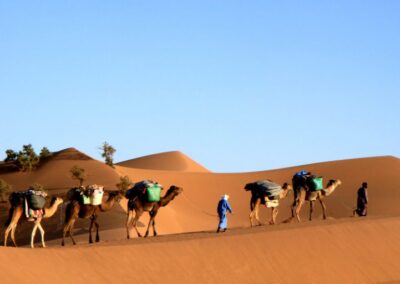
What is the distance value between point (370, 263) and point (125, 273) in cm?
853

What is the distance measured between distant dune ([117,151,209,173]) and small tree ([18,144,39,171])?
67.9m

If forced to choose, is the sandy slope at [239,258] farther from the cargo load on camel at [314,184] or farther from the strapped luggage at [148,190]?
the strapped luggage at [148,190]

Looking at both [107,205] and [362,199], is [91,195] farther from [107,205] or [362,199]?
[362,199]

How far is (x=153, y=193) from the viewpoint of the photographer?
28.2m

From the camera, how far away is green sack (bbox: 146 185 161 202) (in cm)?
2809

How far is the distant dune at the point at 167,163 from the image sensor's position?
404 ft

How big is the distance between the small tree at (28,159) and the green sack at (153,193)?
1023 inches

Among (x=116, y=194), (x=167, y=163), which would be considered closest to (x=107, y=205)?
(x=116, y=194)

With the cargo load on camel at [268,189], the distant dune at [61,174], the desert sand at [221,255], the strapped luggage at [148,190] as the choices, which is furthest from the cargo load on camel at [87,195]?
the distant dune at [61,174]

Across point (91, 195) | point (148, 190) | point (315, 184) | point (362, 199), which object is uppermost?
point (91, 195)

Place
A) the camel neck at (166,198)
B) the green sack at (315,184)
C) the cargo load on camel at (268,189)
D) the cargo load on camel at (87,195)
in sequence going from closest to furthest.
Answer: the cargo load on camel at (87,195) < the camel neck at (166,198) < the cargo load on camel at (268,189) < the green sack at (315,184)

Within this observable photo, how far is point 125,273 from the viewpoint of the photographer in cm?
2236

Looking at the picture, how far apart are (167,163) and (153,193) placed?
3812 inches

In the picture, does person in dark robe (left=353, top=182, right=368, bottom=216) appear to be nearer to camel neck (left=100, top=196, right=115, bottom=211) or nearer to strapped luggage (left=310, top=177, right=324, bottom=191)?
strapped luggage (left=310, top=177, right=324, bottom=191)
